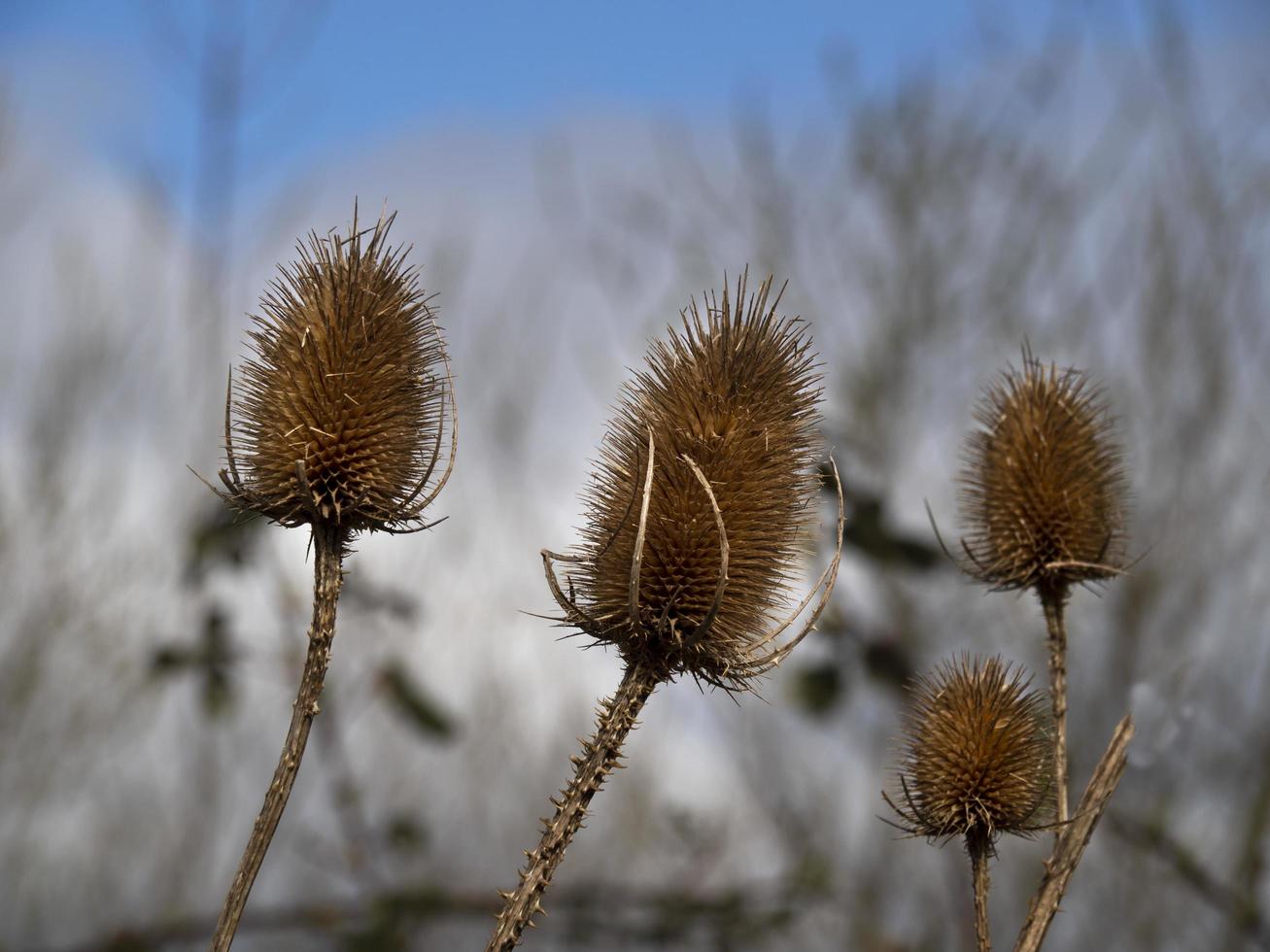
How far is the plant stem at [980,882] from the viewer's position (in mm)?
2213

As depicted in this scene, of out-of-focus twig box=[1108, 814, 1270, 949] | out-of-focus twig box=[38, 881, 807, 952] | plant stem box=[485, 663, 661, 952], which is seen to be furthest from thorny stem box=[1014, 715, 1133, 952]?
out-of-focus twig box=[38, 881, 807, 952]

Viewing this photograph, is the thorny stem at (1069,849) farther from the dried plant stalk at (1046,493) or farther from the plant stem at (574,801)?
the plant stem at (574,801)

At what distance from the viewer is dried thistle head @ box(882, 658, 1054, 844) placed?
8.02ft

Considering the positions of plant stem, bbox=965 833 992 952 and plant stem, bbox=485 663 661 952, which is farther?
plant stem, bbox=965 833 992 952

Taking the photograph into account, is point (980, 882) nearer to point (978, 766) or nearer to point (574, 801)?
point (978, 766)

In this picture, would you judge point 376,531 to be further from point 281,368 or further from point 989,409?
point 989,409

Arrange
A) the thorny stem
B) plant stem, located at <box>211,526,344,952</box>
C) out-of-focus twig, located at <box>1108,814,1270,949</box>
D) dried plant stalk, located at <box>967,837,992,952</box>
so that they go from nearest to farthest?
plant stem, located at <box>211,526,344,952</box> < dried plant stalk, located at <box>967,837,992,952</box> < the thorny stem < out-of-focus twig, located at <box>1108,814,1270,949</box>

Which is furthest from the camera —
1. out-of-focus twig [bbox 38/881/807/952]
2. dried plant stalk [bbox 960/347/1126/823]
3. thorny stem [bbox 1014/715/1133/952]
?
out-of-focus twig [bbox 38/881/807/952]

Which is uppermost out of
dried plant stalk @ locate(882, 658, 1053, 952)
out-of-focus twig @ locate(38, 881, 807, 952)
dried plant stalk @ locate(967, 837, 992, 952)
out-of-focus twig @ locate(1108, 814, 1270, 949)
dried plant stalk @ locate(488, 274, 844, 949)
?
dried plant stalk @ locate(488, 274, 844, 949)

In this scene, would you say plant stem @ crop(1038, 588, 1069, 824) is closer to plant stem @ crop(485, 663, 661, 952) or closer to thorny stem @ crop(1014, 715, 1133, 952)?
thorny stem @ crop(1014, 715, 1133, 952)

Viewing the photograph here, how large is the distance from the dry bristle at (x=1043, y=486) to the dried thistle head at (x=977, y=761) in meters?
0.37

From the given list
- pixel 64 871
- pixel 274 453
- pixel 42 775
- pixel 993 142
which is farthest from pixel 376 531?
pixel 64 871

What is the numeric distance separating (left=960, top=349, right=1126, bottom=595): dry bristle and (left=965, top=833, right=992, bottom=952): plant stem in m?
0.67

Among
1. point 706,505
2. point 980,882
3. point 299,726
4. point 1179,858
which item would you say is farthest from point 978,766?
point 1179,858
